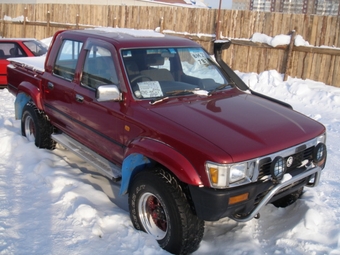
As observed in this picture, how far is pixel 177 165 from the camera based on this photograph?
10.6 feet

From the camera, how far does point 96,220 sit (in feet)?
12.8

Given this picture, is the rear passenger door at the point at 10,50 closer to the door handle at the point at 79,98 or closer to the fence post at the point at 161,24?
the fence post at the point at 161,24

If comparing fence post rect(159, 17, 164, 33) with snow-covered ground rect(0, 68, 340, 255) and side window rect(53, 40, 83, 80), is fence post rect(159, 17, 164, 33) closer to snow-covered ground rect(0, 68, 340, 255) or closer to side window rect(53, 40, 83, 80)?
side window rect(53, 40, 83, 80)

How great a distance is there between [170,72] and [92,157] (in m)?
1.42

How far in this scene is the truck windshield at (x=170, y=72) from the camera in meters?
4.14

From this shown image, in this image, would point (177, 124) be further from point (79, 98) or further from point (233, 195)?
point (79, 98)

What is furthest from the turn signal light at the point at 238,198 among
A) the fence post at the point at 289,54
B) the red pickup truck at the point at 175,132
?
the fence post at the point at 289,54

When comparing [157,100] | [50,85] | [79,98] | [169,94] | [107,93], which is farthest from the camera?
[50,85]

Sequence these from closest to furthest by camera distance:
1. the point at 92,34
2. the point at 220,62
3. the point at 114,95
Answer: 1. the point at 114,95
2. the point at 92,34
3. the point at 220,62

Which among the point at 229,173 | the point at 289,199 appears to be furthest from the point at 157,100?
the point at 289,199

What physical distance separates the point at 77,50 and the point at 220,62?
6.49 feet

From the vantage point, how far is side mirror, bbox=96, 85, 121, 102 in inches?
150

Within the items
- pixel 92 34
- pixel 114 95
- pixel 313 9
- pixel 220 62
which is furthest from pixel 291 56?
pixel 313 9

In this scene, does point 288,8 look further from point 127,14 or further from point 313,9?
point 127,14
